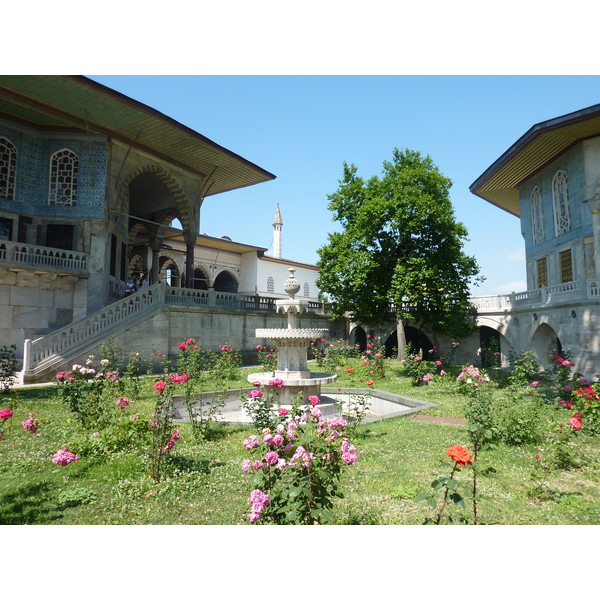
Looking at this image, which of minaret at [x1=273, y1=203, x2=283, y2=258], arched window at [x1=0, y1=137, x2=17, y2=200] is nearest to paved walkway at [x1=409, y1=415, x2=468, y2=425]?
arched window at [x1=0, y1=137, x2=17, y2=200]

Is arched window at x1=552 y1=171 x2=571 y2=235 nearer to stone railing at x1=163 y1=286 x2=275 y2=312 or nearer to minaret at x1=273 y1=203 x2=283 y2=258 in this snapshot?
stone railing at x1=163 y1=286 x2=275 y2=312

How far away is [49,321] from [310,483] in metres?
15.0

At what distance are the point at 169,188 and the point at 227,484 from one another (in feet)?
57.6

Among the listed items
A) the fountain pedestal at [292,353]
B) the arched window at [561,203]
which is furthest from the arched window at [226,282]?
the fountain pedestal at [292,353]

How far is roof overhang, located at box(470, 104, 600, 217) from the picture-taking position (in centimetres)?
1462

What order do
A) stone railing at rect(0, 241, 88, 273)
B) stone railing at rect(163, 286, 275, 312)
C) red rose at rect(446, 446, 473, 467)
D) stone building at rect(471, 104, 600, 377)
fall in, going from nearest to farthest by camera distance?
red rose at rect(446, 446, 473, 467)
stone railing at rect(0, 241, 88, 273)
stone building at rect(471, 104, 600, 377)
stone railing at rect(163, 286, 275, 312)

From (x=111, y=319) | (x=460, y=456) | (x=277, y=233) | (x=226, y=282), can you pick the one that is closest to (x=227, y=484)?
(x=460, y=456)

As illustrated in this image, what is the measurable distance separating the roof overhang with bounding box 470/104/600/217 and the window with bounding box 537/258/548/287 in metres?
4.53

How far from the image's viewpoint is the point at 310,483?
117 inches

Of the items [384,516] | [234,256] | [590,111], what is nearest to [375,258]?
[590,111]

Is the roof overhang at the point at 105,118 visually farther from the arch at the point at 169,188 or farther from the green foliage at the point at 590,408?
the green foliage at the point at 590,408

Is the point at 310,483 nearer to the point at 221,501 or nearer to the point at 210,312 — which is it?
the point at 221,501

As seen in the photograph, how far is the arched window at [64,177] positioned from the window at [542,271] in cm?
2177

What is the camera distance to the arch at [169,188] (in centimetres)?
1639
